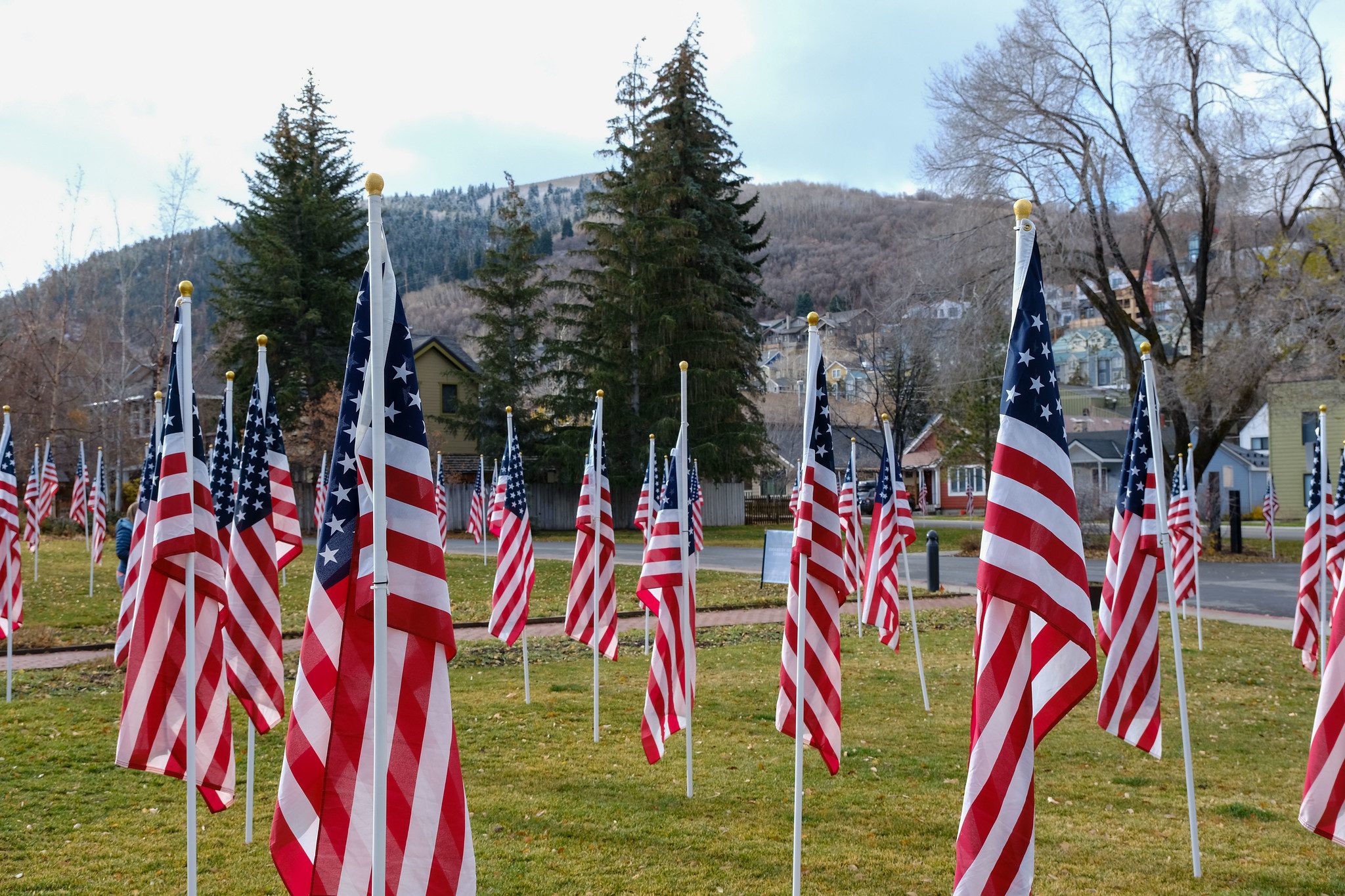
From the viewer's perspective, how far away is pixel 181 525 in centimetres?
517

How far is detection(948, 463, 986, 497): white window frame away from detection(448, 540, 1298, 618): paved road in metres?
37.9

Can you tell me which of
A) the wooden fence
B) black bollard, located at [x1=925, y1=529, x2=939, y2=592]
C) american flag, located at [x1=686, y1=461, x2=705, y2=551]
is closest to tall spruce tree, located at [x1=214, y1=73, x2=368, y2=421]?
the wooden fence

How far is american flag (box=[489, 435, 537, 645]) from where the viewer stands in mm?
11008

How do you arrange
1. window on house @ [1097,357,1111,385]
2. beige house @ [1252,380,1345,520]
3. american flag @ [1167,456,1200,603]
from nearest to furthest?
american flag @ [1167,456,1200,603] → beige house @ [1252,380,1345,520] → window on house @ [1097,357,1111,385]

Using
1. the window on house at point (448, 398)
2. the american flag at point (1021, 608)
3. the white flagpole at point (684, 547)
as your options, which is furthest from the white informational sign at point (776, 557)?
the window on house at point (448, 398)

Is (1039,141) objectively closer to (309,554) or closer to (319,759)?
(309,554)

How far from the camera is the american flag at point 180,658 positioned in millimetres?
5422

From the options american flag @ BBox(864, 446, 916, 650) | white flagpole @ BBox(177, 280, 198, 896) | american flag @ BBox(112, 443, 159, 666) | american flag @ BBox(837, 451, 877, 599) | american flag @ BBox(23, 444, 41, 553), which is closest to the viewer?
white flagpole @ BBox(177, 280, 198, 896)

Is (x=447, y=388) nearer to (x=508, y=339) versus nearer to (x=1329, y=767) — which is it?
(x=508, y=339)

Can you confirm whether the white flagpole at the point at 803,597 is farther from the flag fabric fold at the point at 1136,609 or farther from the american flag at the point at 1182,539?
the american flag at the point at 1182,539

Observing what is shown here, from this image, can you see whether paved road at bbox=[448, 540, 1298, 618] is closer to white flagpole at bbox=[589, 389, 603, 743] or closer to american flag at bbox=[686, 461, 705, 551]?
american flag at bbox=[686, 461, 705, 551]

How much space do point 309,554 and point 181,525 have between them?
2762 centimetres

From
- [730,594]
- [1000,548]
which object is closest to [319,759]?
[1000,548]

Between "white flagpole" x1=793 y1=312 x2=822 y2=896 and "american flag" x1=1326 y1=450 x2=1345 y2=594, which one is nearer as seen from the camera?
"white flagpole" x1=793 y1=312 x2=822 y2=896
